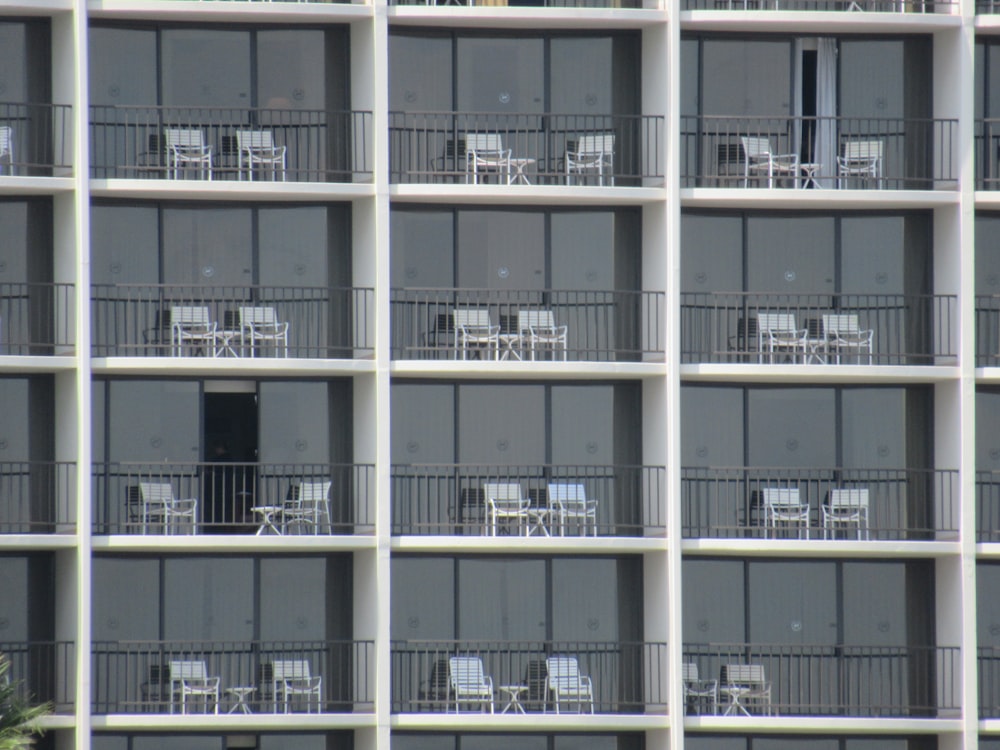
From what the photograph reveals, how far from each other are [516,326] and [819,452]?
586 cm

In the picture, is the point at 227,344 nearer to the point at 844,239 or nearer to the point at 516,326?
the point at 516,326

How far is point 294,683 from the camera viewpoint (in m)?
31.2

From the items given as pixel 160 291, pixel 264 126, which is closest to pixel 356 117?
pixel 264 126

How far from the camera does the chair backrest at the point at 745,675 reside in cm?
3125

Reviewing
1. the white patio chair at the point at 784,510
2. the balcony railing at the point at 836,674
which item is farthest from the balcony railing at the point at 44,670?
the white patio chair at the point at 784,510

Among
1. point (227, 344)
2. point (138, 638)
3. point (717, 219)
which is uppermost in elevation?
point (717, 219)

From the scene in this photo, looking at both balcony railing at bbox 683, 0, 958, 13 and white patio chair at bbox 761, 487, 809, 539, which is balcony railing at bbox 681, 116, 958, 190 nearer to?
balcony railing at bbox 683, 0, 958, 13

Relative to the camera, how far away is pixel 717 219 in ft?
107

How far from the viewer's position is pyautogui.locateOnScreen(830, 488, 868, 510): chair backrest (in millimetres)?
31609

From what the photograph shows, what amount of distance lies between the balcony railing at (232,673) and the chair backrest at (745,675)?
6.17 m

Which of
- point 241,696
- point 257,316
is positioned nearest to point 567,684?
point 241,696

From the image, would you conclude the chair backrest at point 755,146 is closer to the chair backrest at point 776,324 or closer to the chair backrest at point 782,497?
the chair backrest at point 776,324

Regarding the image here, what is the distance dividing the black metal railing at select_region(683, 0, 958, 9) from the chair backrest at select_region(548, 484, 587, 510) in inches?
356

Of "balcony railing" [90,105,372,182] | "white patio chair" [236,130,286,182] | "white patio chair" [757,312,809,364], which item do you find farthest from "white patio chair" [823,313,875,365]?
"white patio chair" [236,130,286,182]
